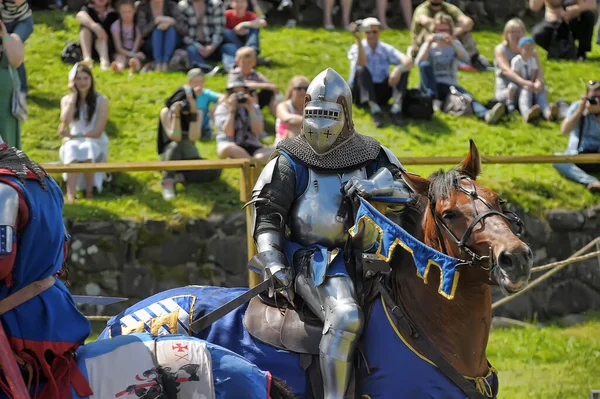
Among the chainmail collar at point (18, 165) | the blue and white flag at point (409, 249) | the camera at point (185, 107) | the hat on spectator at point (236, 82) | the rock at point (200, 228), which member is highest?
the chainmail collar at point (18, 165)

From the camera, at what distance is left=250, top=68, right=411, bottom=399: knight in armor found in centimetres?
640

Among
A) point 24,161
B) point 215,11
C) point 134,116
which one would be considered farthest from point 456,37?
point 24,161

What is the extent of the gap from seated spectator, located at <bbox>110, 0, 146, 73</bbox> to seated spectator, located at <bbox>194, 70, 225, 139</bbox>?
174 cm

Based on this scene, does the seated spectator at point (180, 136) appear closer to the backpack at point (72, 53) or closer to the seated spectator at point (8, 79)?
the seated spectator at point (8, 79)

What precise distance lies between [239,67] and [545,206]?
3649 millimetres

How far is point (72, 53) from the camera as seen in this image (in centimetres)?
1450

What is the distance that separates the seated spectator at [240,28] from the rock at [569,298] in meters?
4.87

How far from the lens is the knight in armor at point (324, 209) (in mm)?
6398

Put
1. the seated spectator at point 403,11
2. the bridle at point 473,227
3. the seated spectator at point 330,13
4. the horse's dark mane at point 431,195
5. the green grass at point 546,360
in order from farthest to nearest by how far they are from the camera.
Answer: the seated spectator at point 403,11, the seated spectator at point 330,13, the green grass at point 546,360, the horse's dark mane at point 431,195, the bridle at point 473,227

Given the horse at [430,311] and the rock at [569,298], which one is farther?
the rock at [569,298]

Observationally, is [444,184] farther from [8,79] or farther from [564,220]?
[8,79]

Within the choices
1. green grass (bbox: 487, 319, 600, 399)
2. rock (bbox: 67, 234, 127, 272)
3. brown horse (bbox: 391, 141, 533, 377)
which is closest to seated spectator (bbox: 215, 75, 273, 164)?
rock (bbox: 67, 234, 127, 272)

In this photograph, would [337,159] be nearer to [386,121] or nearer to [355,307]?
[355,307]

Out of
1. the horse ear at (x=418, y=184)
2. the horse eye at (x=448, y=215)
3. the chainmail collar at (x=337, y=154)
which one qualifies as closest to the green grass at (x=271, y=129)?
the chainmail collar at (x=337, y=154)
